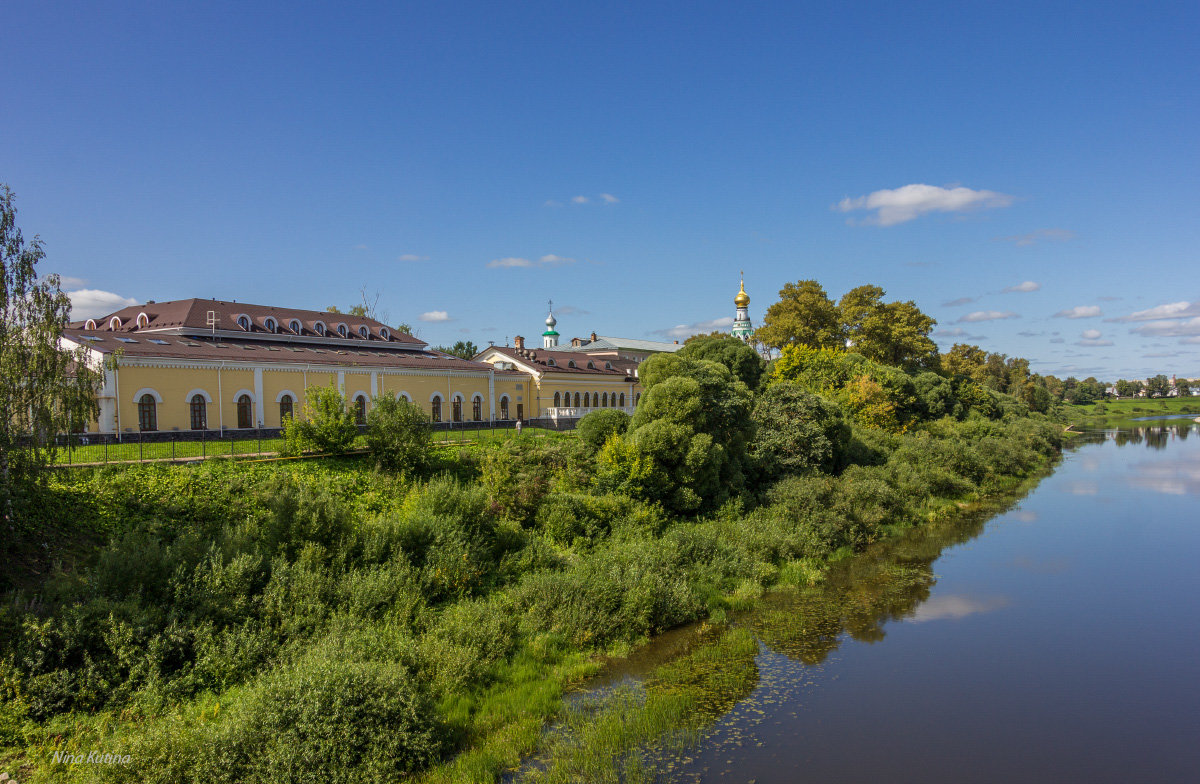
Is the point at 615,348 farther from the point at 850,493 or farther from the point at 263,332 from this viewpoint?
the point at 850,493

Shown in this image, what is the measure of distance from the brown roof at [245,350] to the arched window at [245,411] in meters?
1.73

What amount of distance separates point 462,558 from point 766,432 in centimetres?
1521

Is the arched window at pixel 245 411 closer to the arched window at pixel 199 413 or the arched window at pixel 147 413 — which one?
the arched window at pixel 199 413

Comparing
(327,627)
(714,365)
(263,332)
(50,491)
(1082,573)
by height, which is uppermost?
(263,332)

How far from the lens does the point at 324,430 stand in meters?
20.4

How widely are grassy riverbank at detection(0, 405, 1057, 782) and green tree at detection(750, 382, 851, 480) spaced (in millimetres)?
3811

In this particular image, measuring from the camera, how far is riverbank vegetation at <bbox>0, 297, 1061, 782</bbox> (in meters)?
8.84

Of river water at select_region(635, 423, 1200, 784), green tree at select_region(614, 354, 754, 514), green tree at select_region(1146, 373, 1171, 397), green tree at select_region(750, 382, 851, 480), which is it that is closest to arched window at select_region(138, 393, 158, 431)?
green tree at select_region(614, 354, 754, 514)

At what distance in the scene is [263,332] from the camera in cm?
3728

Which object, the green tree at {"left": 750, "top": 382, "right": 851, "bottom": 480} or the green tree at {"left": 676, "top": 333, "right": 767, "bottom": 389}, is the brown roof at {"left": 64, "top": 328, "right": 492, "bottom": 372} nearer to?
the green tree at {"left": 676, "top": 333, "right": 767, "bottom": 389}

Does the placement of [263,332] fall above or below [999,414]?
above

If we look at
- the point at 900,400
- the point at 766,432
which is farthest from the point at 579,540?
the point at 900,400

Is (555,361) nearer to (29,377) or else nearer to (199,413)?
(199,413)

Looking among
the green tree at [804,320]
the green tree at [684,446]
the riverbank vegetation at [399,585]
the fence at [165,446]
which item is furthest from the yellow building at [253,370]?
the green tree at [804,320]
